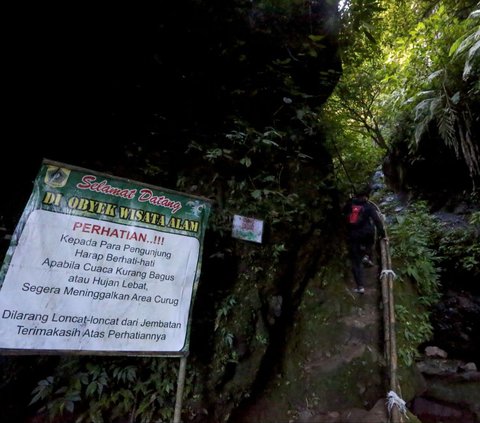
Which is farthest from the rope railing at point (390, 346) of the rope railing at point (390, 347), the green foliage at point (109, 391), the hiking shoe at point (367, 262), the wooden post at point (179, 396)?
the wooden post at point (179, 396)

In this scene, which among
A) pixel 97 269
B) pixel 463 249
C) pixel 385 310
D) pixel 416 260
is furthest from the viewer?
pixel 463 249

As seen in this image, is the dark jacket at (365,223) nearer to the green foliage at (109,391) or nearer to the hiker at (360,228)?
the hiker at (360,228)

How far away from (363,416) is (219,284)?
97.3 inches

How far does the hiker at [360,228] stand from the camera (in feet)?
18.6

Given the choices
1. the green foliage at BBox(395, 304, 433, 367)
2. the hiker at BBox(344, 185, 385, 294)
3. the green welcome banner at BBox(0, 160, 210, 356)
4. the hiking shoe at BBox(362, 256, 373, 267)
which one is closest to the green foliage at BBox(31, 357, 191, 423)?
the green welcome banner at BBox(0, 160, 210, 356)

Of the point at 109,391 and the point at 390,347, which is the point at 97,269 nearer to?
the point at 109,391

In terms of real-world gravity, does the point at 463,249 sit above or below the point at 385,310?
above

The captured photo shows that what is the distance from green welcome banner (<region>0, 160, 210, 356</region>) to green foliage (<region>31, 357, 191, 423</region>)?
107 centimetres

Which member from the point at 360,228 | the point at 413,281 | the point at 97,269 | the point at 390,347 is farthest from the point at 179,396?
the point at 413,281

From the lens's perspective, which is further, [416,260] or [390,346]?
[416,260]

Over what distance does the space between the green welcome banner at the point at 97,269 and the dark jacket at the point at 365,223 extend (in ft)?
12.4

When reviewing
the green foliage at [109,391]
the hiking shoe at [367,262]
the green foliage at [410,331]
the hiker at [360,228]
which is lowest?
the green foliage at [109,391]

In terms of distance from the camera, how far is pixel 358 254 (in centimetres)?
576

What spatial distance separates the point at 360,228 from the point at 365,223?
16 cm
